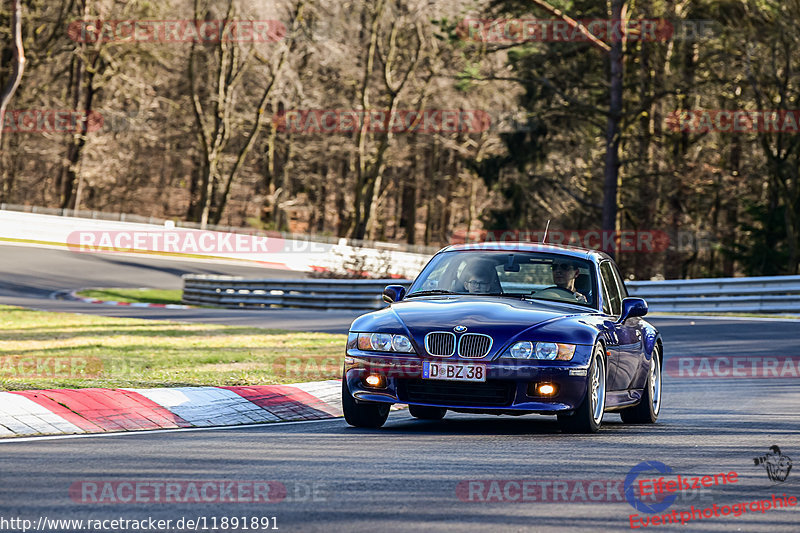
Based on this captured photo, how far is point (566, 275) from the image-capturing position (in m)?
9.98

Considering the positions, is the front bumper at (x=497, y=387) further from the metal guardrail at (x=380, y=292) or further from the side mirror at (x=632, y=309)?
the metal guardrail at (x=380, y=292)

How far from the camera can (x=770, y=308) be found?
26.2 metres

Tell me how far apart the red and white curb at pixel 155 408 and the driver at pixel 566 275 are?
2.39 metres

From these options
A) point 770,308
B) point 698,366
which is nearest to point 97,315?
point 698,366

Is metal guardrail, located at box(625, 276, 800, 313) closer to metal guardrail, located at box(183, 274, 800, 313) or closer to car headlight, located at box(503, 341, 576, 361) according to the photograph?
metal guardrail, located at box(183, 274, 800, 313)

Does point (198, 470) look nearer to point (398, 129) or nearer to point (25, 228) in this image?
point (25, 228)

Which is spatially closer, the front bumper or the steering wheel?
the front bumper

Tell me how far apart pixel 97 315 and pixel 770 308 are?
49.2 ft

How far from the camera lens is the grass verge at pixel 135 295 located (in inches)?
1239

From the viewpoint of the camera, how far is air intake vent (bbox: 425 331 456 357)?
27.8 feet

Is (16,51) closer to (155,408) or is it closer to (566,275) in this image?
(155,408)

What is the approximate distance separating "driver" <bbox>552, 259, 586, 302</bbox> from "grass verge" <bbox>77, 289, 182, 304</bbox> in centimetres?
2258

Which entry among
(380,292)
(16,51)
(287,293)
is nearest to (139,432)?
(380,292)

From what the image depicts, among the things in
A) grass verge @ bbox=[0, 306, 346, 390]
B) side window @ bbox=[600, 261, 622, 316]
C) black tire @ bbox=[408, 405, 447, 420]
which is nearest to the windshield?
side window @ bbox=[600, 261, 622, 316]
